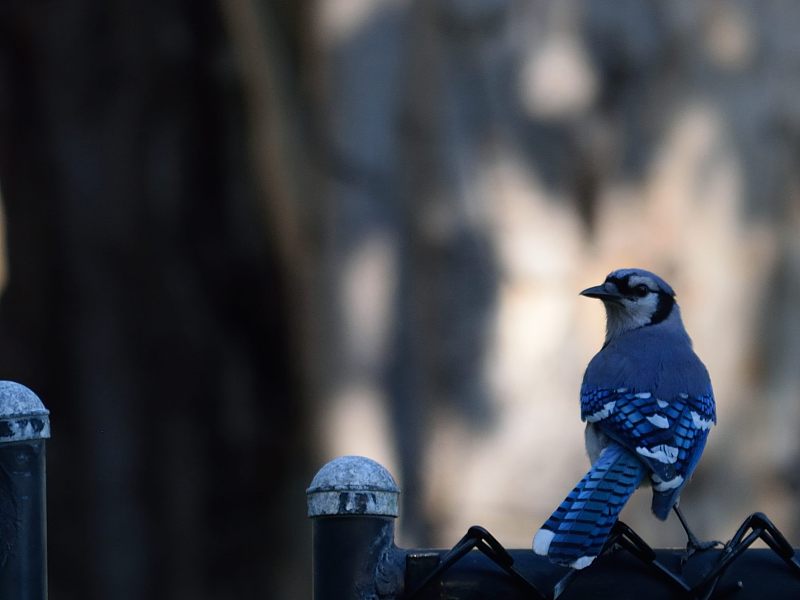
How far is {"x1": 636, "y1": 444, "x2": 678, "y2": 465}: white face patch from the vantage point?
154 centimetres

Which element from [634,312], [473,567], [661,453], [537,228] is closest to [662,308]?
[634,312]

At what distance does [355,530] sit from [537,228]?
2.55 m

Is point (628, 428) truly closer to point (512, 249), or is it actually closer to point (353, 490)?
point (353, 490)

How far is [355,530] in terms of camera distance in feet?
3.11

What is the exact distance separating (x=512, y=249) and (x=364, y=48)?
25.0 inches

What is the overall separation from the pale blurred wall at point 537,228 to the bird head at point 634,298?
1.38 m

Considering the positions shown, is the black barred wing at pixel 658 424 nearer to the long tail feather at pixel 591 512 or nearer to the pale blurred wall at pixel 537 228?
the long tail feather at pixel 591 512

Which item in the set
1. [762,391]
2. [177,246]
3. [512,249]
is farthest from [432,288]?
[177,246]

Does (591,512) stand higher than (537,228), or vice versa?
(537,228)

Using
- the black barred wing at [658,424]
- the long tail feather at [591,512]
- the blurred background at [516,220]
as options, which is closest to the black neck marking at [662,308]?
the black barred wing at [658,424]

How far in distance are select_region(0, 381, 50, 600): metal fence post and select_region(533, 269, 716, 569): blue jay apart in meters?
0.41

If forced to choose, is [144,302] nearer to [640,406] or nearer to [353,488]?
[640,406]

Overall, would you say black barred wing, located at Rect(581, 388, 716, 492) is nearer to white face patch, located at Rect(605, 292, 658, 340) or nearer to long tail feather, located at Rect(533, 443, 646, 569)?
long tail feather, located at Rect(533, 443, 646, 569)

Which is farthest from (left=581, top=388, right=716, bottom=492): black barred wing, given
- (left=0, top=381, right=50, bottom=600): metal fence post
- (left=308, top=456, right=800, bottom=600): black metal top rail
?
(left=0, top=381, right=50, bottom=600): metal fence post
